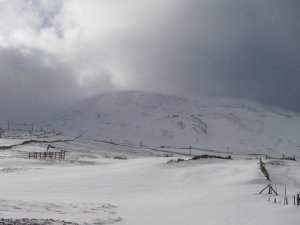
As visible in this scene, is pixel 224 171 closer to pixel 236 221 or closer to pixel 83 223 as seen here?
pixel 236 221

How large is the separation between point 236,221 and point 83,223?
5.41 meters

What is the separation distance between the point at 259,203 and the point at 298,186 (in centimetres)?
1074

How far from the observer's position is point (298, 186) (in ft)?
97.1

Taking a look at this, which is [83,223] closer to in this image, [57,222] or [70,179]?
[57,222]

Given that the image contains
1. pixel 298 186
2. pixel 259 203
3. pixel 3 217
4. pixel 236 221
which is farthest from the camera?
pixel 298 186

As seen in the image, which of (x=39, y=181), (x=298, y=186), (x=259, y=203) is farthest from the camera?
(x=39, y=181)

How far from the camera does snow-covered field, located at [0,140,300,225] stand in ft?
55.6

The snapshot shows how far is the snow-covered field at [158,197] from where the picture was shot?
667 inches

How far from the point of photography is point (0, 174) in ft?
124

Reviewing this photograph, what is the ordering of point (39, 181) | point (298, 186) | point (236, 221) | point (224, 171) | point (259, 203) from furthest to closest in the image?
point (224, 171)
point (39, 181)
point (298, 186)
point (259, 203)
point (236, 221)

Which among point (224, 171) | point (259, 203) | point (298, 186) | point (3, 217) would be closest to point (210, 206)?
point (259, 203)

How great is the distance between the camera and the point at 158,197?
83.0 feet

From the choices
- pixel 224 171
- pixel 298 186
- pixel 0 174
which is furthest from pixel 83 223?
pixel 0 174

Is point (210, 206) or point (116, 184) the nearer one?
point (210, 206)
